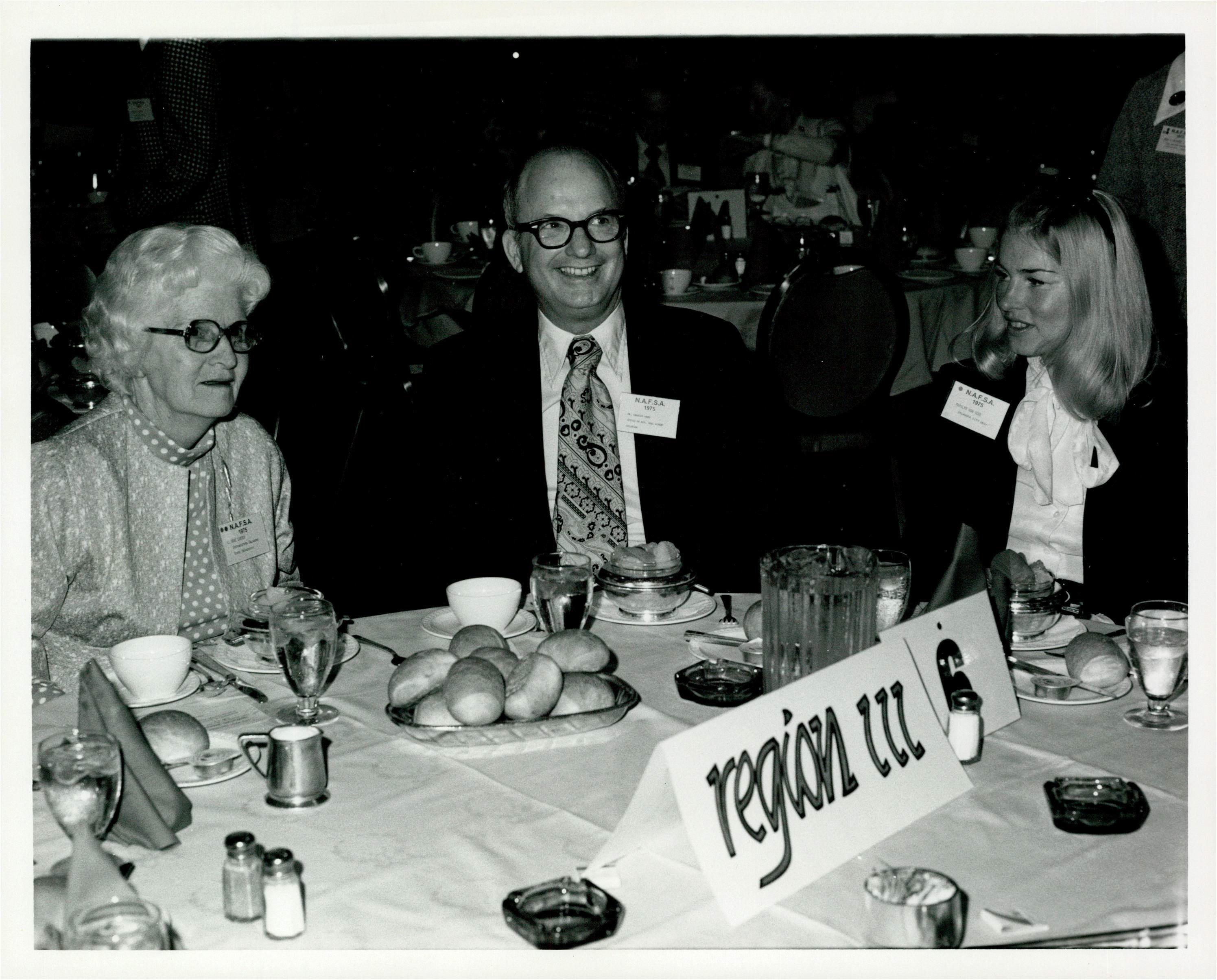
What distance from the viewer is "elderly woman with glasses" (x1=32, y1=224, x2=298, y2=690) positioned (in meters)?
2.38

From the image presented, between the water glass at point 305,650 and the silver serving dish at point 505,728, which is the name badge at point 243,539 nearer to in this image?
the water glass at point 305,650

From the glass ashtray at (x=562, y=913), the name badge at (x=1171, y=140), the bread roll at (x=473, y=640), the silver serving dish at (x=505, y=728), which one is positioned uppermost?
the name badge at (x=1171, y=140)

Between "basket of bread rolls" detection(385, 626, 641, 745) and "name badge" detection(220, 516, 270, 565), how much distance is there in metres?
0.91

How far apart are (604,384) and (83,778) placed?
2.10m

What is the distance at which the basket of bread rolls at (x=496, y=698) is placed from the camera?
5.44 feet

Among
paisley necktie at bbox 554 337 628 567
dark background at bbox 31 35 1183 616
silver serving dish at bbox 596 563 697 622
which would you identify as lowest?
silver serving dish at bbox 596 563 697 622

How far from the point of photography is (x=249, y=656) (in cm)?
205

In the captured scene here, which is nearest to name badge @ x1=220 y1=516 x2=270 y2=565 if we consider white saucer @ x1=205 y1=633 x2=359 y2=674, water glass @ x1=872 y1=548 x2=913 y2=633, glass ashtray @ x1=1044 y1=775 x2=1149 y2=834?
white saucer @ x1=205 y1=633 x2=359 y2=674

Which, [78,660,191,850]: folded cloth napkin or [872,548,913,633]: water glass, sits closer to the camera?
[78,660,191,850]: folded cloth napkin

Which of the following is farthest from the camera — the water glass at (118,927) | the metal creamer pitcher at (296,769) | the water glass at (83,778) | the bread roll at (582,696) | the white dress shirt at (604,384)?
the white dress shirt at (604,384)

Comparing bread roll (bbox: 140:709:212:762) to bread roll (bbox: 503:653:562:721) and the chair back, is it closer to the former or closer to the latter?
bread roll (bbox: 503:653:562:721)

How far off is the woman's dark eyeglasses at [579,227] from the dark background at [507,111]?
3.47m

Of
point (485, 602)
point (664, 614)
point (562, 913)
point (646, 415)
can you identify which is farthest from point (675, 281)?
point (562, 913)

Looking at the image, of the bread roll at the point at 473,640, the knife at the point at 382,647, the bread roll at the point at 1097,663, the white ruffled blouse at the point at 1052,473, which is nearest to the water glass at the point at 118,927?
the bread roll at the point at 473,640
